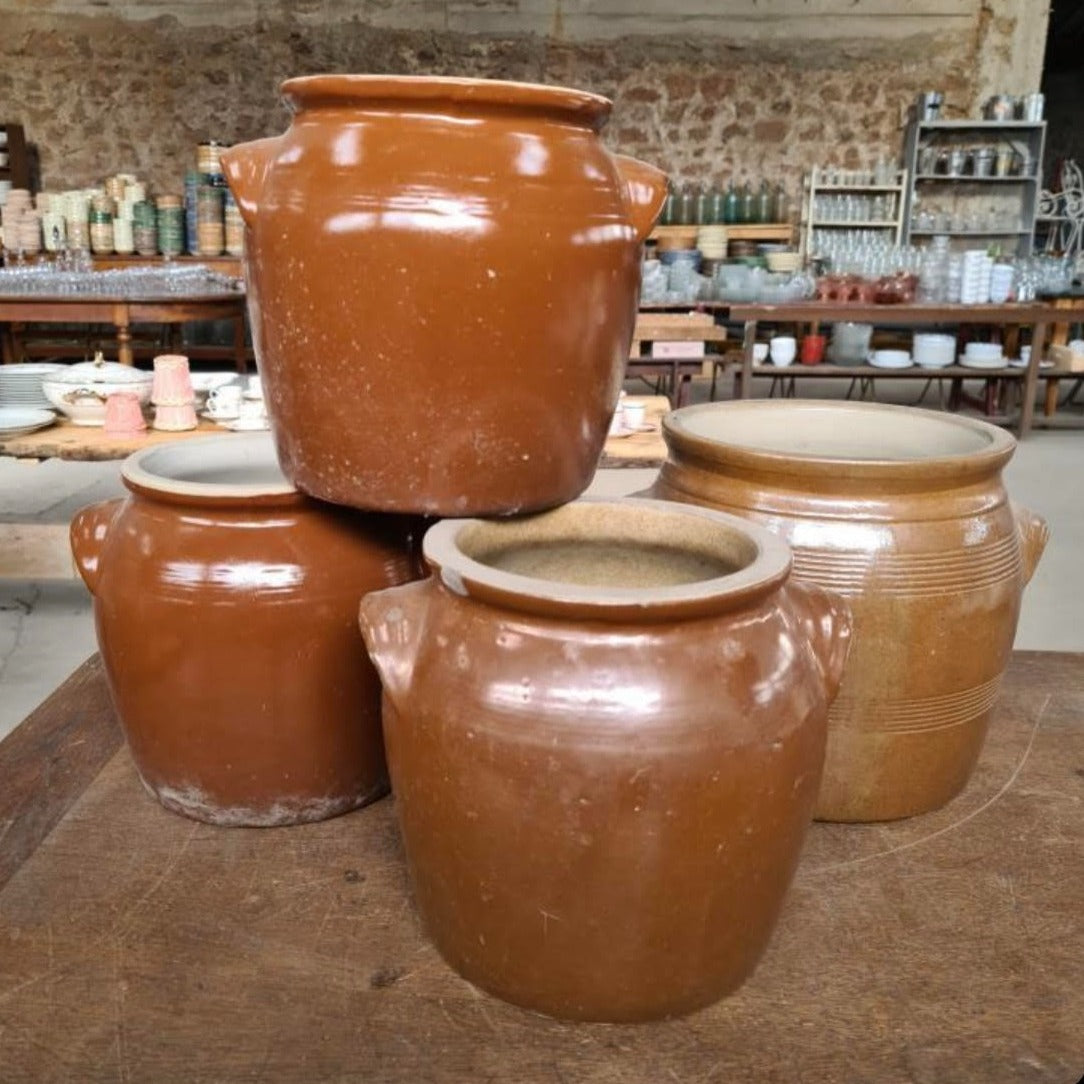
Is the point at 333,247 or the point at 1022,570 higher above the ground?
the point at 333,247

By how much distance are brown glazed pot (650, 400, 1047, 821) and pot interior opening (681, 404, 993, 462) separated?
0.25 feet

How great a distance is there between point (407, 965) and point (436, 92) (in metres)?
0.69

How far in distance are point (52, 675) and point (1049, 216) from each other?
7.93 metres

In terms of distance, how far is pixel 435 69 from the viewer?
7500mm

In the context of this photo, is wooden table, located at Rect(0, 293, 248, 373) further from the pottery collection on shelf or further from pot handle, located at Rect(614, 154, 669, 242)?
pot handle, located at Rect(614, 154, 669, 242)

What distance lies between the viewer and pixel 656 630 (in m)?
0.76

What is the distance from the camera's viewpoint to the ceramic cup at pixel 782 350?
17.8 ft

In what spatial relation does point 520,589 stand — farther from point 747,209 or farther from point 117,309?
point 747,209

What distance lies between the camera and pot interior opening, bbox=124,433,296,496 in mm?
1109

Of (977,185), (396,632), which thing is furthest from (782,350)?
(396,632)

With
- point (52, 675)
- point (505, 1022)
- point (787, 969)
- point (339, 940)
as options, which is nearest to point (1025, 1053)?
point (787, 969)

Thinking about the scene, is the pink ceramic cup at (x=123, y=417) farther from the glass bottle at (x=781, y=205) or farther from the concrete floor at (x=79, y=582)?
the glass bottle at (x=781, y=205)

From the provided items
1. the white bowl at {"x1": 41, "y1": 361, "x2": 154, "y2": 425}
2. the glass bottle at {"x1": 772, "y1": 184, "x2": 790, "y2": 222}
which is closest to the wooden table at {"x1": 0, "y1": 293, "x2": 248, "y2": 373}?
the white bowl at {"x1": 41, "y1": 361, "x2": 154, "y2": 425}

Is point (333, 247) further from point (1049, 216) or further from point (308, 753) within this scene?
point (1049, 216)
